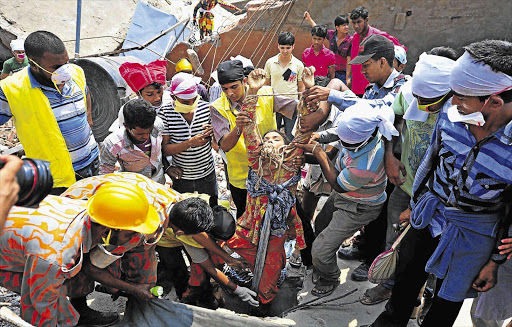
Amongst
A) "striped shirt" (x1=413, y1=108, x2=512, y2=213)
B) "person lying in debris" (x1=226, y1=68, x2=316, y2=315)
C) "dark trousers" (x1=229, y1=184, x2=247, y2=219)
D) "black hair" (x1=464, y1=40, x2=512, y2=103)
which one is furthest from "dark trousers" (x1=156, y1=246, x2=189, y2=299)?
"black hair" (x1=464, y1=40, x2=512, y2=103)

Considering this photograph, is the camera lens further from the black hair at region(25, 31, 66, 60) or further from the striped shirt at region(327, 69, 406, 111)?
the striped shirt at region(327, 69, 406, 111)

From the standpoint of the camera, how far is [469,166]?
209 centimetres

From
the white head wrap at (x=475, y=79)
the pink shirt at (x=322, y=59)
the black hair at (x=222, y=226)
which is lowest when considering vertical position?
the black hair at (x=222, y=226)

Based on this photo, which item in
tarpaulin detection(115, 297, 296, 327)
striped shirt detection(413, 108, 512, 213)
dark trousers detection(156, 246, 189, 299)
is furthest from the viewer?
dark trousers detection(156, 246, 189, 299)

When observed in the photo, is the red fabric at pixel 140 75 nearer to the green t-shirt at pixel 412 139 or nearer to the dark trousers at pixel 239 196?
the dark trousers at pixel 239 196

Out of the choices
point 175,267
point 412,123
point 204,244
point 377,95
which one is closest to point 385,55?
point 377,95

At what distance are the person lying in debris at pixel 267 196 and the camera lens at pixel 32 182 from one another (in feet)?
4.71

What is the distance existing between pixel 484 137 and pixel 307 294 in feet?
6.23

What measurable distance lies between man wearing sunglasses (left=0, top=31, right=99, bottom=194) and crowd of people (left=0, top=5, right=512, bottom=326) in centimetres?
1

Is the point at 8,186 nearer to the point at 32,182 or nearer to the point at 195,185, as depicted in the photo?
the point at 32,182

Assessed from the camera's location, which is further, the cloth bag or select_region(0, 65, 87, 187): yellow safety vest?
select_region(0, 65, 87, 187): yellow safety vest

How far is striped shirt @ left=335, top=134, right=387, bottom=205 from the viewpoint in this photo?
9.21 ft

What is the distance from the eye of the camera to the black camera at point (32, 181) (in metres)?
1.69

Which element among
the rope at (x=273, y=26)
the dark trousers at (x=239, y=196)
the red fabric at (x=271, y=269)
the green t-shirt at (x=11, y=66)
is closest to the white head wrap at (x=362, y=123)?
the red fabric at (x=271, y=269)
